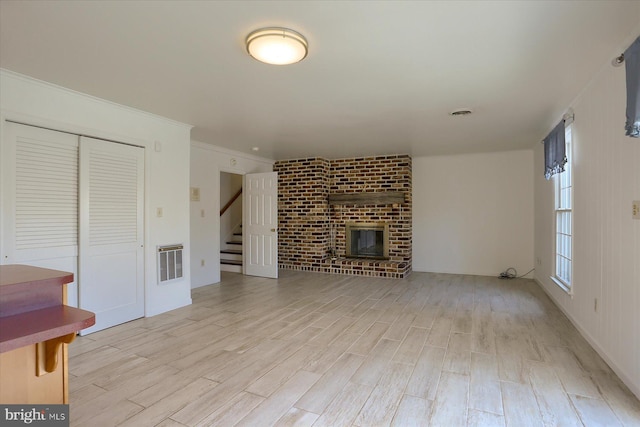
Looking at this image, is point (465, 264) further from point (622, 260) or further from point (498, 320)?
point (622, 260)

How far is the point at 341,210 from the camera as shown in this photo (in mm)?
6734

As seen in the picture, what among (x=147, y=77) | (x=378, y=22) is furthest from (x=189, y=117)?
(x=378, y=22)

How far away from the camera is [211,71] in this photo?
2604 millimetres

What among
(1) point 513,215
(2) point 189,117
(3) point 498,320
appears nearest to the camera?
(3) point 498,320

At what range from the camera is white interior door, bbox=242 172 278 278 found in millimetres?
5922

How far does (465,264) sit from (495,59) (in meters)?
4.63

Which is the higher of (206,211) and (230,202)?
(230,202)

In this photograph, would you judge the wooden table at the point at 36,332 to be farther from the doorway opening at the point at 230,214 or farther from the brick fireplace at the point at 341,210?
the doorway opening at the point at 230,214

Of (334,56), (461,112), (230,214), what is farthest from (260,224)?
(334,56)

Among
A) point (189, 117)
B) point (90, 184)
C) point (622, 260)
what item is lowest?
point (622, 260)

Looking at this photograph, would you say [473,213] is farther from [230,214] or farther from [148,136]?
[148,136]

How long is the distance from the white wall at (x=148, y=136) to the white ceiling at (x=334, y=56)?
0.55 ft

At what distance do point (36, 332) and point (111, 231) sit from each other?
261 cm

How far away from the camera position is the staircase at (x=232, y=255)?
6.61 metres
